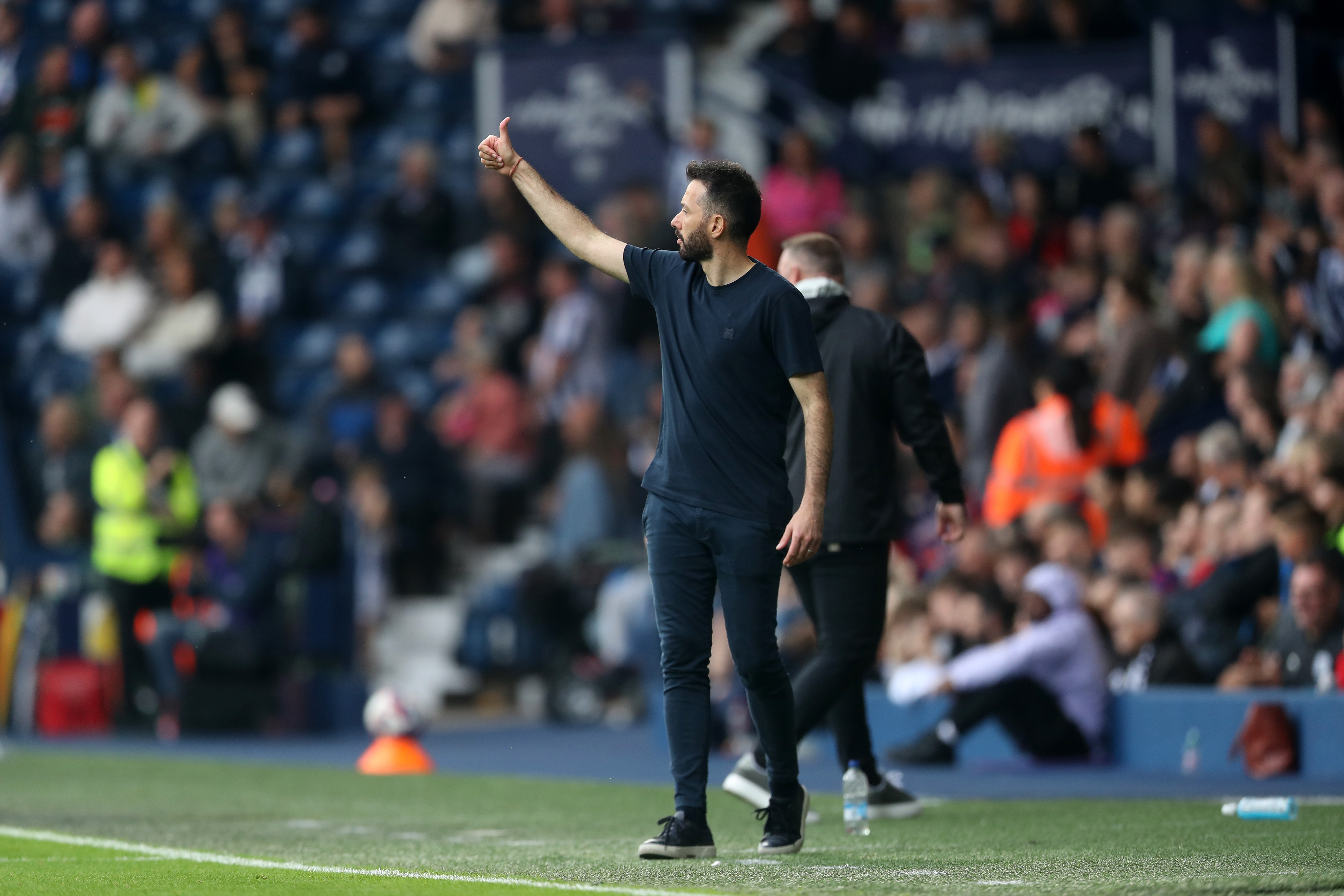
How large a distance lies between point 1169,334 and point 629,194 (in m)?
5.50

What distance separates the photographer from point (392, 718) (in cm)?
1073

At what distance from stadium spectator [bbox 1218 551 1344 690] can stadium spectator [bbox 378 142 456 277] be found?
10.3 m

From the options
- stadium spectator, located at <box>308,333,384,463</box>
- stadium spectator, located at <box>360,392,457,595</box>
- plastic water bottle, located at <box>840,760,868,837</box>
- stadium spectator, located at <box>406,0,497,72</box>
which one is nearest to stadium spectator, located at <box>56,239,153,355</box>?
stadium spectator, located at <box>308,333,384,463</box>

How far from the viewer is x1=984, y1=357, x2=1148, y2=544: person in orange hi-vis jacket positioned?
39.6ft

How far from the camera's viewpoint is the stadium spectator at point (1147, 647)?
33.5 feet

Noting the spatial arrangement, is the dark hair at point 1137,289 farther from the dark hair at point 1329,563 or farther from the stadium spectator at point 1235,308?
the dark hair at point 1329,563

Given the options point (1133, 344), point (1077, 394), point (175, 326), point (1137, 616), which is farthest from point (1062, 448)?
point (175, 326)

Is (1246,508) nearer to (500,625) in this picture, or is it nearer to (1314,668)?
(1314,668)

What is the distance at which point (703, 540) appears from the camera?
5770mm

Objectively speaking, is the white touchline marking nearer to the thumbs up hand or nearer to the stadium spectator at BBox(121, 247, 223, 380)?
the thumbs up hand

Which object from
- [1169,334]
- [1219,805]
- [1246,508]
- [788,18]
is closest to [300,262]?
[788,18]

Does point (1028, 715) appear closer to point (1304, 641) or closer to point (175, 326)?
point (1304, 641)

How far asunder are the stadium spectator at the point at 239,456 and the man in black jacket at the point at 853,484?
356 inches

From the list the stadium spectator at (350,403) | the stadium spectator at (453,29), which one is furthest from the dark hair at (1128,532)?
the stadium spectator at (453,29)
